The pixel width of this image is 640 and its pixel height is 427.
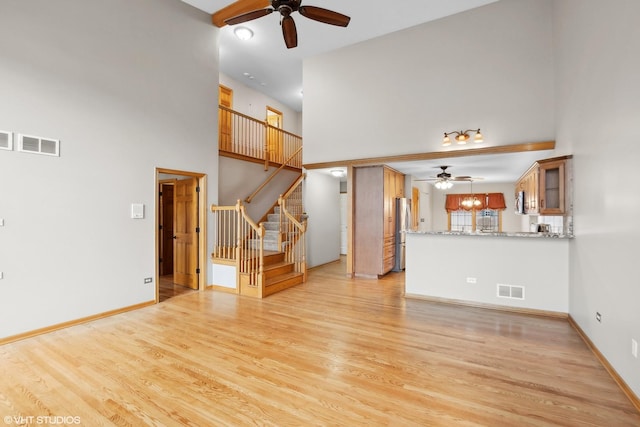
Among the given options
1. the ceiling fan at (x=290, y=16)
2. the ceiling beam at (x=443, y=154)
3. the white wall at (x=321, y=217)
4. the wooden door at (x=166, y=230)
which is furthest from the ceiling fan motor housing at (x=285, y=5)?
the wooden door at (x=166, y=230)

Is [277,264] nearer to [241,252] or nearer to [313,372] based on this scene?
[241,252]

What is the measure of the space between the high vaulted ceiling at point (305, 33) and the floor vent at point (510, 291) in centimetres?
479

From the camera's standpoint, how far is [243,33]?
6.16 metres

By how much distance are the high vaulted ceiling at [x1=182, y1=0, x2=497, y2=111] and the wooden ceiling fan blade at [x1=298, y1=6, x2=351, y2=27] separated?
2276mm

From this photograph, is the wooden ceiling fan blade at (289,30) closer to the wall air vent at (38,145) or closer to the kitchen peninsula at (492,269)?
the wall air vent at (38,145)

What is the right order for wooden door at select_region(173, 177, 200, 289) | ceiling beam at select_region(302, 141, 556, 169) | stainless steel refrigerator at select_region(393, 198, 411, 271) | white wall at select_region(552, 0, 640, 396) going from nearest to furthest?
white wall at select_region(552, 0, 640, 396) → ceiling beam at select_region(302, 141, 556, 169) → wooden door at select_region(173, 177, 200, 289) → stainless steel refrigerator at select_region(393, 198, 411, 271)

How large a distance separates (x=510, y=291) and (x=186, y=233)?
218 inches

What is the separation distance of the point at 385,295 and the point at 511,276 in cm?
192

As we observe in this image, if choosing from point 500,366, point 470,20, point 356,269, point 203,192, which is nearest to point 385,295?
point 356,269

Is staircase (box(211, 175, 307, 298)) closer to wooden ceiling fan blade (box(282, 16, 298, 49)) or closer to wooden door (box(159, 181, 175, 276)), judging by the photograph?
wooden door (box(159, 181, 175, 276))

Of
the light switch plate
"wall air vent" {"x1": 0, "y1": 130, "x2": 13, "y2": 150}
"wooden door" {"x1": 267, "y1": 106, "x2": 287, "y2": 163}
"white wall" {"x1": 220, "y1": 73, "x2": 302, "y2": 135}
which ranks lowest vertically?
the light switch plate

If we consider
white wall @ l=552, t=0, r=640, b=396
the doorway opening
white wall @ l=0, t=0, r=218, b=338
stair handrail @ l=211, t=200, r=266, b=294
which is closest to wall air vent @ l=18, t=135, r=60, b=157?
white wall @ l=0, t=0, r=218, b=338

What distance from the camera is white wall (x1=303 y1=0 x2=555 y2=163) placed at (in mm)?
4938

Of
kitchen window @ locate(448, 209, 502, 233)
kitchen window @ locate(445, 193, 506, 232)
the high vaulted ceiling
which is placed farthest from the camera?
kitchen window @ locate(448, 209, 502, 233)
